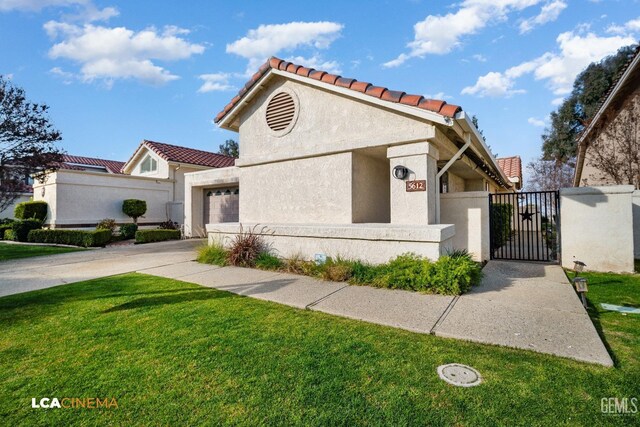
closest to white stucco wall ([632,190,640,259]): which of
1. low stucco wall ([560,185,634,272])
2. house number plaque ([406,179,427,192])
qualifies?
low stucco wall ([560,185,634,272])

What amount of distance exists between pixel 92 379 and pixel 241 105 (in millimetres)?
8613

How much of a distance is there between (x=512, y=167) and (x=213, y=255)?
19007 millimetres

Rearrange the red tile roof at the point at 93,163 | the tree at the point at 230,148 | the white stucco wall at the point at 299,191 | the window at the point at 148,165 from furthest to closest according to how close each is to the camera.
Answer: the tree at the point at 230,148 < the red tile roof at the point at 93,163 < the window at the point at 148,165 < the white stucco wall at the point at 299,191

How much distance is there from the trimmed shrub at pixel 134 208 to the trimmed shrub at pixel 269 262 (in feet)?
45.9

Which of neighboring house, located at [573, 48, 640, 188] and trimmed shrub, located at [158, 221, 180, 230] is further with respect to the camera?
trimmed shrub, located at [158, 221, 180, 230]

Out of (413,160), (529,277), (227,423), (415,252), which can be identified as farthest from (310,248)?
(227,423)

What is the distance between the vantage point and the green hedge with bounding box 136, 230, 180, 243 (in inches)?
586

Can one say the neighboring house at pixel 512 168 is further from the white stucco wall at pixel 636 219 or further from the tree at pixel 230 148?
the tree at pixel 230 148

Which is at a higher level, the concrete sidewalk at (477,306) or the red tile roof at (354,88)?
the red tile roof at (354,88)

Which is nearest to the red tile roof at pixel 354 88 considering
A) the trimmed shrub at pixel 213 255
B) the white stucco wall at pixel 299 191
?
the white stucco wall at pixel 299 191

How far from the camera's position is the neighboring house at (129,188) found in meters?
16.8

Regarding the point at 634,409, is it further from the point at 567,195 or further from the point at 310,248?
the point at 567,195

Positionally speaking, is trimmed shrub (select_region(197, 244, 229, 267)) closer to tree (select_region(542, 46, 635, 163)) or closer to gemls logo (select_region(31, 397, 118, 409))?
gemls logo (select_region(31, 397, 118, 409))

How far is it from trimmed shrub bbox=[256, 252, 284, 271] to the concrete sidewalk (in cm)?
40
